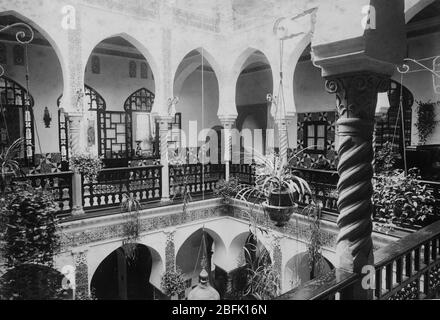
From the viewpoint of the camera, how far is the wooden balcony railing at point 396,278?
202 centimetres

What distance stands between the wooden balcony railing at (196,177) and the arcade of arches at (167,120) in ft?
0.13

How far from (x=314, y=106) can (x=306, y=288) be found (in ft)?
32.5

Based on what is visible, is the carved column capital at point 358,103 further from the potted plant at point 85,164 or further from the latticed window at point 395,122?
the latticed window at point 395,122

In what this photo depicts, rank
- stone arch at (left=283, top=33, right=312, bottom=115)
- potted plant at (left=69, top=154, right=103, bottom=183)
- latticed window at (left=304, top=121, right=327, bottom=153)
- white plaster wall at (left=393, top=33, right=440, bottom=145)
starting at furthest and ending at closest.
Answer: latticed window at (left=304, top=121, right=327, bottom=153) < white plaster wall at (left=393, top=33, right=440, bottom=145) < stone arch at (left=283, top=33, right=312, bottom=115) < potted plant at (left=69, top=154, right=103, bottom=183)

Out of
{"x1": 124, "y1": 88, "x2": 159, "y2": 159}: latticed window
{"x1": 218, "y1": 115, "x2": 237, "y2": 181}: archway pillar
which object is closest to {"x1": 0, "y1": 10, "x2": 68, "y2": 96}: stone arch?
{"x1": 218, "y1": 115, "x2": 237, "y2": 181}: archway pillar

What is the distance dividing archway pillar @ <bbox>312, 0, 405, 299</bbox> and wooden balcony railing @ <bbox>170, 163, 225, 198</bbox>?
20.6ft

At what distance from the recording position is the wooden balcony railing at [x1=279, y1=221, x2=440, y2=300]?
2.02m

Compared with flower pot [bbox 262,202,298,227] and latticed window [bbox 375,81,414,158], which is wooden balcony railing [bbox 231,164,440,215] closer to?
flower pot [bbox 262,202,298,227]

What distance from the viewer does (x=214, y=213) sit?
898 cm

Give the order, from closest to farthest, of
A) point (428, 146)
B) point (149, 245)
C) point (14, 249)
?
point (14, 249) → point (149, 245) → point (428, 146)

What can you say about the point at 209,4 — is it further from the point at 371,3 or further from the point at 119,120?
the point at 371,3

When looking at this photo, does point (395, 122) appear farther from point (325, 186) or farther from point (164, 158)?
point (164, 158)

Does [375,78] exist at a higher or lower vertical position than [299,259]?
higher

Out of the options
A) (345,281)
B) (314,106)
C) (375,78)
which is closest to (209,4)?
(314,106)
